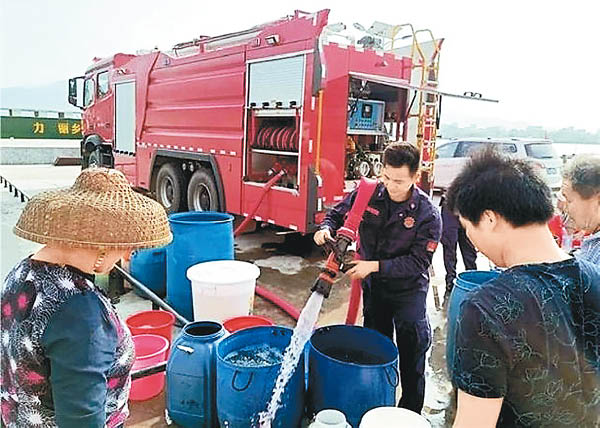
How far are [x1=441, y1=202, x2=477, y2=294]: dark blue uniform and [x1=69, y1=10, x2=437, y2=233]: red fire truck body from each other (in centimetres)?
125

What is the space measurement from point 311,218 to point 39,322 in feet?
→ 13.3

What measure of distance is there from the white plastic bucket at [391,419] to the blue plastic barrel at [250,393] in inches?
22.2

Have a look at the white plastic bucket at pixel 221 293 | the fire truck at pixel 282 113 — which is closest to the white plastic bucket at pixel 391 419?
the white plastic bucket at pixel 221 293

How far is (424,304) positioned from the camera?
105 inches

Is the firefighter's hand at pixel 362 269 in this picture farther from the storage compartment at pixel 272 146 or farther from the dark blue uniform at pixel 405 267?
the storage compartment at pixel 272 146

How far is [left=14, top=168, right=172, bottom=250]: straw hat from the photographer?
1261mm

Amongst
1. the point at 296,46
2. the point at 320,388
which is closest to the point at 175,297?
the point at 320,388

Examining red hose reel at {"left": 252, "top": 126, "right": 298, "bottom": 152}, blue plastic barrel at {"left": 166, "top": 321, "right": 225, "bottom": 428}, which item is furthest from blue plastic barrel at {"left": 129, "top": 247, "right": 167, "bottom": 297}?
blue plastic barrel at {"left": 166, "top": 321, "right": 225, "bottom": 428}

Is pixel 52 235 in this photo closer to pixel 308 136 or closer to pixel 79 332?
pixel 79 332

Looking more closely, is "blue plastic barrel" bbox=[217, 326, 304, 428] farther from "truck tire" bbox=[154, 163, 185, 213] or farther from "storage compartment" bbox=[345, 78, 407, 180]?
"truck tire" bbox=[154, 163, 185, 213]

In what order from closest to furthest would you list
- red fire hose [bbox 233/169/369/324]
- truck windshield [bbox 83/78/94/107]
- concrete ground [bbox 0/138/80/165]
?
red fire hose [bbox 233/169/369/324]
truck windshield [bbox 83/78/94/107]
concrete ground [bbox 0/138/80/165]

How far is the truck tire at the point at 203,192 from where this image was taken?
6.64m

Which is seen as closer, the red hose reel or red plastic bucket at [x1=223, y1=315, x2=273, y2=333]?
red plastic bucket at [x1=223, y1=315, x2=273, y2=333]

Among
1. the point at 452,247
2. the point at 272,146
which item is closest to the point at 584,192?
the point at 452,247
